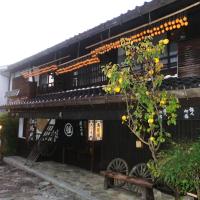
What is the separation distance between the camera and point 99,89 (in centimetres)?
1184

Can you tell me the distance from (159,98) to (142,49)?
1.11 m

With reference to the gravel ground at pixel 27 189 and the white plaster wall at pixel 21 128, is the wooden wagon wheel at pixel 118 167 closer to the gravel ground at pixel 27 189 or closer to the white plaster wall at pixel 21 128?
the gravel ground at pixel 27 189

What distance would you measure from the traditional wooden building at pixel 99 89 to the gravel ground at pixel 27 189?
9.45 ft

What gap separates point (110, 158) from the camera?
13.3 m

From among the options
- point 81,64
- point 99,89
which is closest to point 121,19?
point 99,89

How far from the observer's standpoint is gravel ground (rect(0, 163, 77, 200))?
34.6 feet

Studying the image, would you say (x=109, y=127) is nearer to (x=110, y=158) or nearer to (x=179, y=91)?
(x=110, y=158)

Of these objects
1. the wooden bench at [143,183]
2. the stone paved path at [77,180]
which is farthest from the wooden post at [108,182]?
the wooden bench at [143,183]

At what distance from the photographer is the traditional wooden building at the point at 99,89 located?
8.66 meters

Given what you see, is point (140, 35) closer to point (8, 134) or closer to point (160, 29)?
point (160, 29)

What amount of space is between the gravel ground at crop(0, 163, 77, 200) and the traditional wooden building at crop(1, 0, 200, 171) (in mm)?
2882

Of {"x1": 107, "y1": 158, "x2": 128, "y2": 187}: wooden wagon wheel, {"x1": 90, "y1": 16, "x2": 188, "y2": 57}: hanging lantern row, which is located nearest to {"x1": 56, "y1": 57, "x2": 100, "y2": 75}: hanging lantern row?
{"x1": 90, "y1": 16, "x2": 188, "y2": 57}: hanging lantern row

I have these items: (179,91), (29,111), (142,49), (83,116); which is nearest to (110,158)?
(83,116)

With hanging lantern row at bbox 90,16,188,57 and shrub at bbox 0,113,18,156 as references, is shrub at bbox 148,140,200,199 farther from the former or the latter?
shrub at bbox 0,113,18,156
